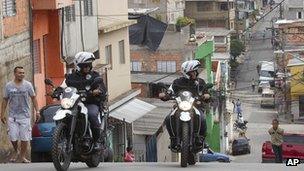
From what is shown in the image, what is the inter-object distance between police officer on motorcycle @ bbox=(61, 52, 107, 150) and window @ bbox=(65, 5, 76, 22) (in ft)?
45.2

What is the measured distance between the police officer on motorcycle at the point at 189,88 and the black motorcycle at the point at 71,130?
1.07 m

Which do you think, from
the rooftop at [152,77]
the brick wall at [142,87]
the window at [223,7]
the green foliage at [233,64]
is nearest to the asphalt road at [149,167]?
the brick wall at [142,87]

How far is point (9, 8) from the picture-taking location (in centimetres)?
1797

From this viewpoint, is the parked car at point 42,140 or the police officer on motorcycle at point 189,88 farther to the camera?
the parked car at point 42,140

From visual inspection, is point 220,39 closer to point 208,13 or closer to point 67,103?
point 208,13

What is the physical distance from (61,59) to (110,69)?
8.14 meters

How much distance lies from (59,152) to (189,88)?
2.40 meters

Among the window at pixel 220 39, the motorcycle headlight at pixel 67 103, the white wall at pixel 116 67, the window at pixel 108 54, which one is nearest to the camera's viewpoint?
the motorcycle headlight at pixel 67 103

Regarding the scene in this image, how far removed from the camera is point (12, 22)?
17984mm

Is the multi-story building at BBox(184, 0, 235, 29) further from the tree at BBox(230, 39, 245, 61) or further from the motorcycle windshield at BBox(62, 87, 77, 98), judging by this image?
the motorcycle windshield at BBox(62, 87, 77, 98)

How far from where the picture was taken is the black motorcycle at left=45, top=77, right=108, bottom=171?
989 cm

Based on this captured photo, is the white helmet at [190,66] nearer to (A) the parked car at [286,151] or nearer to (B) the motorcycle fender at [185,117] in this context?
(B) the motorcycle fender at [185,117]

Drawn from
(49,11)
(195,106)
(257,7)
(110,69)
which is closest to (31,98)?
(195,106)

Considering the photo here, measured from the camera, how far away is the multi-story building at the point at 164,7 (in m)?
60.1
